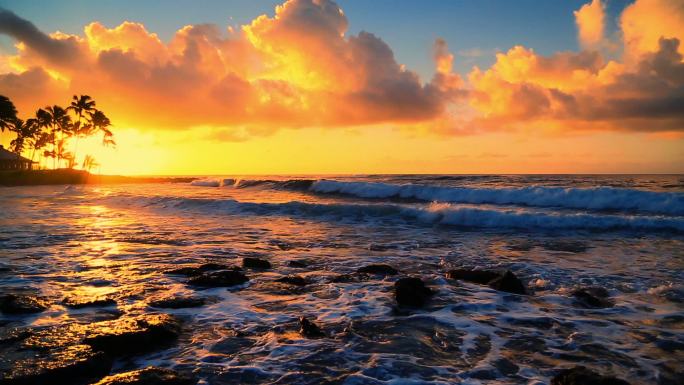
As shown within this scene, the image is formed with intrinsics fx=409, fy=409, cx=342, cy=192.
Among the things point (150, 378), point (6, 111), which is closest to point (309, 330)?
point (150, 378)

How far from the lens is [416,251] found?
1144 centimetres

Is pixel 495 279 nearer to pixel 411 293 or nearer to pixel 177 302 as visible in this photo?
pixel 411 293

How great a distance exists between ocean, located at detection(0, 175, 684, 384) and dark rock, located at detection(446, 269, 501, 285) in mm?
511

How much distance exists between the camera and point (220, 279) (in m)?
7.66

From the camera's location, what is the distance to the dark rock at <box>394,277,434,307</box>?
257 inches

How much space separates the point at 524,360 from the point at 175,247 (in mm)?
9690

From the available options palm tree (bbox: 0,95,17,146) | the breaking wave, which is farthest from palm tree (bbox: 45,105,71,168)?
the breaking wave

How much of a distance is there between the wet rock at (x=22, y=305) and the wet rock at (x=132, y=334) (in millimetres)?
1272

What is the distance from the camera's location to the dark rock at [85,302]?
605 cm

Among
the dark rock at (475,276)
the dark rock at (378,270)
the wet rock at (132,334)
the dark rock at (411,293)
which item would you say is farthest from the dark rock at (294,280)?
the dark rock at (475,276)

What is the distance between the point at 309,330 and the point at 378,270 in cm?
364

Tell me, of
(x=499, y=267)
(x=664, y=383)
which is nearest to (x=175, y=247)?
(x=499, y=267)

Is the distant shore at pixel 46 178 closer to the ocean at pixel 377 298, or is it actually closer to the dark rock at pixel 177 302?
the ocean at pixel 377 298

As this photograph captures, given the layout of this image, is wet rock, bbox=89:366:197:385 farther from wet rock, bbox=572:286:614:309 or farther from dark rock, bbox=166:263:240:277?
wet rock, bbox=572:286:614:309
